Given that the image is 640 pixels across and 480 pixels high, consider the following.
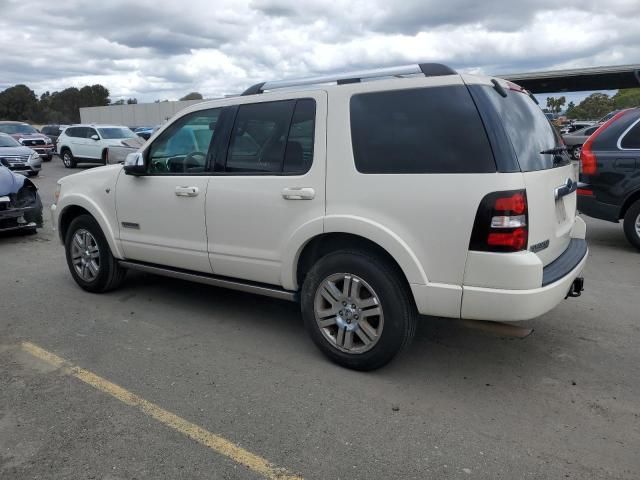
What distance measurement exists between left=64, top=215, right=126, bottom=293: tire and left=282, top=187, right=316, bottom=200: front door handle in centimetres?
241

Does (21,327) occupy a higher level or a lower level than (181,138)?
lower

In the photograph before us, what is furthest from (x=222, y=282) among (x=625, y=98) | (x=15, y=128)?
(x=625, y=98)

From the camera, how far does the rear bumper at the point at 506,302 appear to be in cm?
311

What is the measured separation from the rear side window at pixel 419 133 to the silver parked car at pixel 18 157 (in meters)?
16.2

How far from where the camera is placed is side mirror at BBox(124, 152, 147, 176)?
4750 mm

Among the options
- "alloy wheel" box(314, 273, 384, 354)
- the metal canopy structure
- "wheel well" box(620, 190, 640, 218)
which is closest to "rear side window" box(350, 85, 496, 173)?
"alloy wheel" box(314, 273, 384, 354)

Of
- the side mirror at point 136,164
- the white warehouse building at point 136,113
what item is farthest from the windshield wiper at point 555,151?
the white warehouse building at point 136,113

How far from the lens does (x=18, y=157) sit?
16891mm

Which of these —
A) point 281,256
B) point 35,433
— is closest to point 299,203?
point 281,256

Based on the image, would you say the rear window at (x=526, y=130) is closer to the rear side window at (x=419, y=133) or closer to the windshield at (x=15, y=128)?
the rear side window at (x=419, y=133)

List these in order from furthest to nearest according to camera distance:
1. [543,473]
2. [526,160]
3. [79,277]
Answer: [79,277] → [526,160] → [543,473]

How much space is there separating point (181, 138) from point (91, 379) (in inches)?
83.8

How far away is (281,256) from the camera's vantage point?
3.92 meters

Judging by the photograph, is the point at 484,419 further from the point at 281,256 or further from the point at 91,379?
the point at 91,379
